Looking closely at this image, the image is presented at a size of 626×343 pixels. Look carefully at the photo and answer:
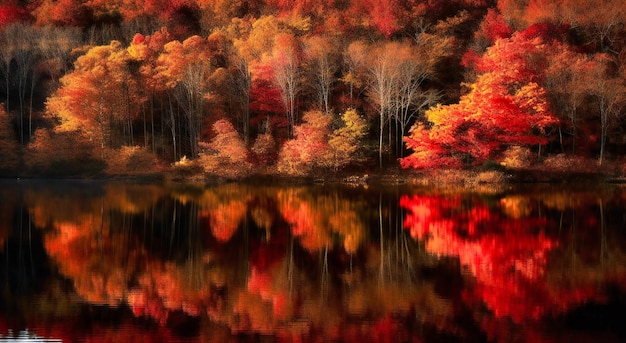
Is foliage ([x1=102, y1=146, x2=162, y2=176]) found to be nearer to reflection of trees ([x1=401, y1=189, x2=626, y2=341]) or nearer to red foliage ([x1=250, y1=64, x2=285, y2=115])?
red foliage ([x1=250, y1=64, x2=285, y2=115])

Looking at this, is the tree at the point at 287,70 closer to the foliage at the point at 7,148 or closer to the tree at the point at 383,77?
the tree at the point at 383,77

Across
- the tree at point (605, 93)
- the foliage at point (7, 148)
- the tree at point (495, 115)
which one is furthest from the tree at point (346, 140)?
the foliage at point (7, 148)

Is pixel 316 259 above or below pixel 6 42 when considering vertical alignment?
below

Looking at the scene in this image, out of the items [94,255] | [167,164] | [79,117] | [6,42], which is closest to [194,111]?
[167,164]

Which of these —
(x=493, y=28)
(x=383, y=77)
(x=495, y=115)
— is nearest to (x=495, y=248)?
(x=495, y=115)

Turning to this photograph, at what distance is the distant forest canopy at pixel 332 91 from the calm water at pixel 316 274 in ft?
59.0

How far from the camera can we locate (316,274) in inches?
488

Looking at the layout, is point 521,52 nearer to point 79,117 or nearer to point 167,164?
point 167,164

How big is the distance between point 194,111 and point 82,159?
31.0 ft

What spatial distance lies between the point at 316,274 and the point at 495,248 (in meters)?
5.03

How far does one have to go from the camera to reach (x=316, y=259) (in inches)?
548

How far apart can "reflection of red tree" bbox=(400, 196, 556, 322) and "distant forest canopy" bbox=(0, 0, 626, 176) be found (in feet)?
59.1

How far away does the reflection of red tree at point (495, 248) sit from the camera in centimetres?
1035

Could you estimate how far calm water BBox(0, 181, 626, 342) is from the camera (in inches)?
351
